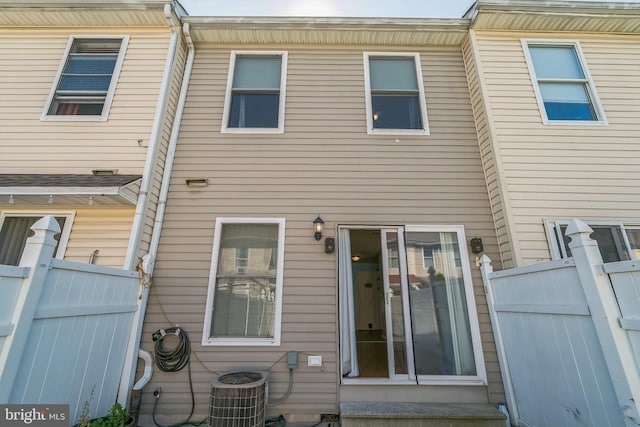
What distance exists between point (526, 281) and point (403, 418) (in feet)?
6.20

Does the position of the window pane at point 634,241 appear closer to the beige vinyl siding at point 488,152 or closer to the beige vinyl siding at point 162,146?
the beige vinyl siding at point 488,152

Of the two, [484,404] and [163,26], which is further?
[163,26]

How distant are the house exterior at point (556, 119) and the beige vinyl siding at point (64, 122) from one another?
4.92 meters

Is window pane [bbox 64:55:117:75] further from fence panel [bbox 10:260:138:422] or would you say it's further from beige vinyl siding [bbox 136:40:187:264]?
fence panel [bbox 10:260:138:422]

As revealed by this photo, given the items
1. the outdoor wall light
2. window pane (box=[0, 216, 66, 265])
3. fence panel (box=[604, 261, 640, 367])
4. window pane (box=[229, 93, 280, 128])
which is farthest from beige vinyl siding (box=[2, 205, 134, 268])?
fence panel (box=[604, 261, 640, 367])

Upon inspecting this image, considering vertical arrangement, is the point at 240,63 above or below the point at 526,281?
above

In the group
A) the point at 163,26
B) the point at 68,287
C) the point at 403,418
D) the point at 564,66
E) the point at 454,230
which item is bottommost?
the point at 403,418

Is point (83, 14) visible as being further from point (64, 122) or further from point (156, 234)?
point (156, 234)

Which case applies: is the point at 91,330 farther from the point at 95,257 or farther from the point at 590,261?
the point at 590,261

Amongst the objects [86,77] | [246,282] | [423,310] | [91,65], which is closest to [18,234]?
[86,77]

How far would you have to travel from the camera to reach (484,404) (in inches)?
125

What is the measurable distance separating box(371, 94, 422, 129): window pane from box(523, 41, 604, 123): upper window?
5.85 feet

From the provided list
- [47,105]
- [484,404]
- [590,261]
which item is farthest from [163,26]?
[484,404]

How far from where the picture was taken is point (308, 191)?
3957 mm
